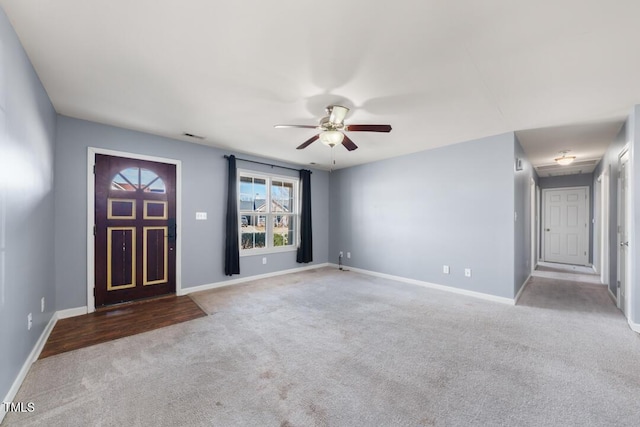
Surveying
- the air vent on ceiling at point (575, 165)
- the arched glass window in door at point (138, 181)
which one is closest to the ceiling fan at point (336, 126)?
the arched glass window in door at point (138, 181)

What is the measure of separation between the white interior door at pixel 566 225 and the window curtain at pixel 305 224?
6657mm

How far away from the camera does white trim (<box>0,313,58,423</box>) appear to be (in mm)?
1721

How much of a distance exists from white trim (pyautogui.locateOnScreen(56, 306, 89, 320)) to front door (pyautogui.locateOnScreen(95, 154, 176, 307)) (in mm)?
156

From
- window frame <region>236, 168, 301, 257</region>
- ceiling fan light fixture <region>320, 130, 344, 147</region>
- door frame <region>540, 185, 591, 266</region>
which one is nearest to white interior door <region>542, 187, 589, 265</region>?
door frame <region>540, 185, 591, 266</region>

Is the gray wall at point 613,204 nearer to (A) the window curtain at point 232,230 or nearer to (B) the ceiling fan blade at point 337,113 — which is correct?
(B) the ceiling fan blade at point 337,113

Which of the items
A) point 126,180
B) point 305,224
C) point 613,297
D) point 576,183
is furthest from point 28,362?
point 576,183

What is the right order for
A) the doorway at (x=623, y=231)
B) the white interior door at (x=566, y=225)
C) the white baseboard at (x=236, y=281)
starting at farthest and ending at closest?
the white interior door at (x=566, y=225) → the white baseboard at (x=236, y=281) → the doorway at (x=623, y=231)

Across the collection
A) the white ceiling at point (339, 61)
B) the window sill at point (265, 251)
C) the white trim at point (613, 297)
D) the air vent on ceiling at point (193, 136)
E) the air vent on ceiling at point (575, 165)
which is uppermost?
the white ceiling at point (339, 61)

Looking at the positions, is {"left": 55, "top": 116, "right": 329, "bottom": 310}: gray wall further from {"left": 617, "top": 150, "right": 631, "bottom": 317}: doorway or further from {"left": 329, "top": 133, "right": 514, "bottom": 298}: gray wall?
{"left": 617, "top": 150, "right": 631, "bottom": 317}: doorway

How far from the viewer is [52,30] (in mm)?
1808

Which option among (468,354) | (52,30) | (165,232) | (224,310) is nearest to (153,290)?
(165,232)

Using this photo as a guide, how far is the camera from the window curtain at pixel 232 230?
467 centimetres

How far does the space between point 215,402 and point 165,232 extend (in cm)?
303

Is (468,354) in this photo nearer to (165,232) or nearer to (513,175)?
(513,175)
